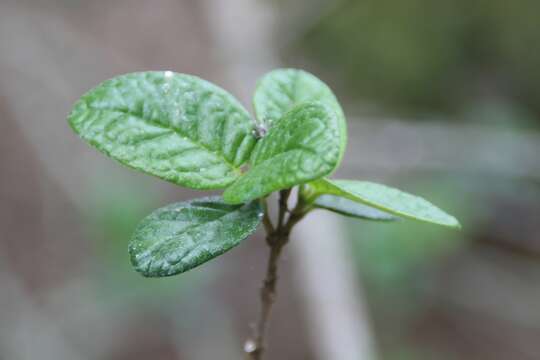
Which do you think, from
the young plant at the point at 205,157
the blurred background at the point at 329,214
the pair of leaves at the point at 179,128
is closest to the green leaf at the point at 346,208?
the young plant at the point at 205,157

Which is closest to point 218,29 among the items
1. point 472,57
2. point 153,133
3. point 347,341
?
point 472,57

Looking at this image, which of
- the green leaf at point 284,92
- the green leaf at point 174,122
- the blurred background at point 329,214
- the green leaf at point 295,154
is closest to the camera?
the green leaf at point 295,154

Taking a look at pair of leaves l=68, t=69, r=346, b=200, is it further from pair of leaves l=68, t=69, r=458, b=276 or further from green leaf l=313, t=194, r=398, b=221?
green leaf l=313, t=194, r=398, b=221

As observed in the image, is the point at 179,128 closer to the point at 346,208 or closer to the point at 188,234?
the point at 188,234

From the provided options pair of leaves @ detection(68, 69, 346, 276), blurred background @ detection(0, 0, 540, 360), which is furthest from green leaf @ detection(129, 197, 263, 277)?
blurred background @ detection(0, 0, 540, 360)

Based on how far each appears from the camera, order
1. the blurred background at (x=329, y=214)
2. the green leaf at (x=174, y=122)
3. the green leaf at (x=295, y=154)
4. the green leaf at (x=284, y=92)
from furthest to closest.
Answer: the blurred background at (x=329, y=214), the green leaf at (x=284, y=92), the green leaf at (x=174, y=122), the green leaf at (x=295, y=154)

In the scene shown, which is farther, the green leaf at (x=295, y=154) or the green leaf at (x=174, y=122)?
the green leaf at (x=174, y=122)

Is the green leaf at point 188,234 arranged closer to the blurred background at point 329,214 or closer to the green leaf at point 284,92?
the green leaf at point 284,92
